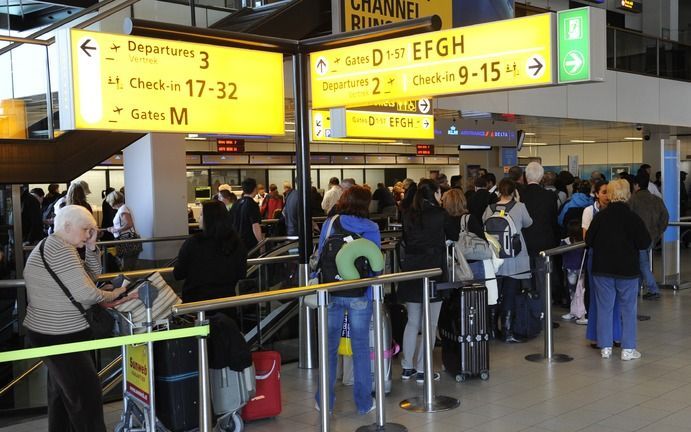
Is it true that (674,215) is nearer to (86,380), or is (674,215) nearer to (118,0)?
(118,0)

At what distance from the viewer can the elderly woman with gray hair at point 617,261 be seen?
22.8ft

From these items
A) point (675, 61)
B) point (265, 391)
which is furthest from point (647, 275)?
point (675, 61)

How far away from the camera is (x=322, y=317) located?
4.94m

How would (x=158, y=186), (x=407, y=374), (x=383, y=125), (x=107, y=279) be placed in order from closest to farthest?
(x=107, y=279) < (x=407, y=374) < (x=383, y=125) < (x=158, y=186)

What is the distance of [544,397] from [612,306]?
1560mm

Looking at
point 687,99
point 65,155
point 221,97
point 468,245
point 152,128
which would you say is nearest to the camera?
point 152,128

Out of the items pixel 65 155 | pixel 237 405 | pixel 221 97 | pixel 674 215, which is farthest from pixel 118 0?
pixel 674 215

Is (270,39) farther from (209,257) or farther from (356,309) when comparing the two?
(356,309)

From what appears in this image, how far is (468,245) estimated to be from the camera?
23.4ft

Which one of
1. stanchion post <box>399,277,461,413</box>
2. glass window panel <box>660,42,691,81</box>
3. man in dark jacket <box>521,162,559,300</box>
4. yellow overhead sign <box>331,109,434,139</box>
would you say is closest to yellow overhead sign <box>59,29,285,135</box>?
stanchion post <box>399,277,461,413</box>

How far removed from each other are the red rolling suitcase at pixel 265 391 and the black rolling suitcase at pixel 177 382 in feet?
2.40

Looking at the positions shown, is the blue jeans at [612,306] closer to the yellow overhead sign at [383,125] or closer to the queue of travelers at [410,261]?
the queue of travelers at [410,261]

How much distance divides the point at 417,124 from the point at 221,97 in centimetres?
Answer: 461

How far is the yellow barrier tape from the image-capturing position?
383cm
